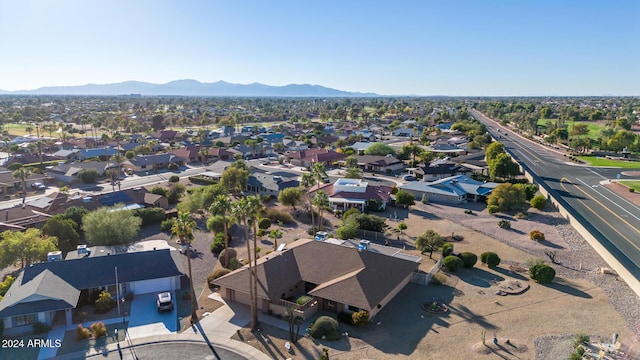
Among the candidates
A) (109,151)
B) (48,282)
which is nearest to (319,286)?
(48,282)

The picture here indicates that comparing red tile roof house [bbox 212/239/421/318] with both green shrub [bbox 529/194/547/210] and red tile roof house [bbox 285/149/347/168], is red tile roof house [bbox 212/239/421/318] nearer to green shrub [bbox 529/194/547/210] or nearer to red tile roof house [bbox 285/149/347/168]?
green shrub [bbox 529/194/547/210]

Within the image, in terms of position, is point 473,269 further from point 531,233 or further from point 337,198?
point 337,198

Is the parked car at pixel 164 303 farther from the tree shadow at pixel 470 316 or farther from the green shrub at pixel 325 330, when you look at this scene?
the tree shadow at pixel 470 316

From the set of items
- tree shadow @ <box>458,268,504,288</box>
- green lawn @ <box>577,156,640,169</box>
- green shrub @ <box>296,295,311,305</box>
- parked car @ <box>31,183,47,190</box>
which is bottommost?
parked car @ <box>31,183,47,190</box>

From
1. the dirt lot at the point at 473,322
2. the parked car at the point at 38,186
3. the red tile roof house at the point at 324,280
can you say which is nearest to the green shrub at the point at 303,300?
the red tile roof house at the point at 324,280

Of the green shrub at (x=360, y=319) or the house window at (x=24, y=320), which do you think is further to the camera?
the green shrub at (x=360, y=319)

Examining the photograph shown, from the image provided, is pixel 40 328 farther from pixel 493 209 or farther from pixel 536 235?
pixel 493 209

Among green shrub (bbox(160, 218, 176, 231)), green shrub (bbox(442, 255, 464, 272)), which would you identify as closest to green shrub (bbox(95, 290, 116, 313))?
Answer: green shrub (bbox(160, 218, 176, 231))
